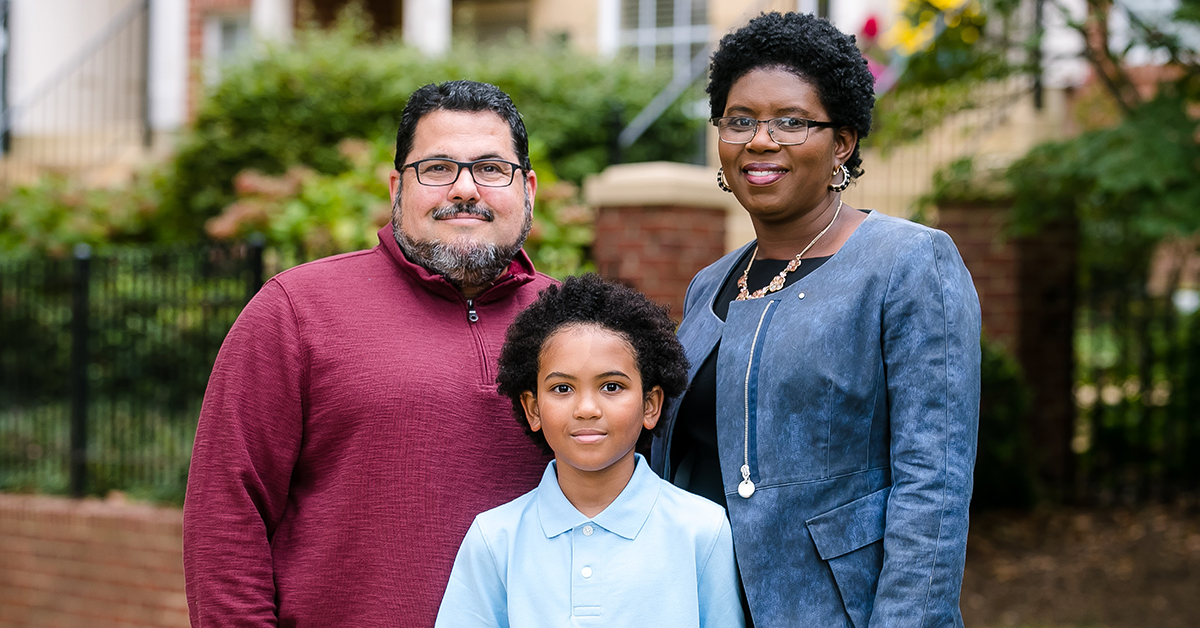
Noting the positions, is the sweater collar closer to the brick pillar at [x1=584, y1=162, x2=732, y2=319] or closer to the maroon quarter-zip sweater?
the maroon quarter-zip sweater

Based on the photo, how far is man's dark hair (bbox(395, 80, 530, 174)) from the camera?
260 centimetres

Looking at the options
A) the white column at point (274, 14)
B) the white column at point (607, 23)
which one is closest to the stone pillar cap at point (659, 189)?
the white column at point (607, 23)

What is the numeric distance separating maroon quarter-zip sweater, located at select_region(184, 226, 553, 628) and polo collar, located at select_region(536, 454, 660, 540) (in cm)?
21

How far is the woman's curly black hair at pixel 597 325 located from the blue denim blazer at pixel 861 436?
0.13 metres

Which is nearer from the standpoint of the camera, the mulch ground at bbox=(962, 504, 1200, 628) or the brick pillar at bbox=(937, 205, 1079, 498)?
the mulch ground at bbox=(962, 504, 1200, 628)

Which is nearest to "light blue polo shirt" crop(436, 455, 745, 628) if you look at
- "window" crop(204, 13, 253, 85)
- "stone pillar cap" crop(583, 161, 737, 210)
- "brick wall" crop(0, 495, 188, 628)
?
"stone pillar cap" crop(583, 161, 737, 210)

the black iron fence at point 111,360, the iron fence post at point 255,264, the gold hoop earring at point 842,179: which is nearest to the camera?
the gold hoop earring at point 842,179

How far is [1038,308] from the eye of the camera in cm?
806

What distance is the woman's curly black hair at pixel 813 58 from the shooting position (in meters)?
2.37

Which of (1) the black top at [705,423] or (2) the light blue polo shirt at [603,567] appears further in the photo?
(1) the black top at [705,423]

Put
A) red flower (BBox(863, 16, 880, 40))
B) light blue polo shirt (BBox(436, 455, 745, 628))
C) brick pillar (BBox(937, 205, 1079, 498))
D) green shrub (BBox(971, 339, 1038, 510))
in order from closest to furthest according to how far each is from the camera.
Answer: light blue polo shirt (BBox(436, 455, 745, 628)) → green shrub (BBox(971, 339, 1038, 510)) → brick pillar (BBox(937, 205, 1079, 498)) → red flower (BBox(863, 16, 880, 40))

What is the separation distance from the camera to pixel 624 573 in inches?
89.9

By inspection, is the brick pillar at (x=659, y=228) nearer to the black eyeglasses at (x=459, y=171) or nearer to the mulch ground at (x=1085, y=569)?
the mulch ground at (x=1085, y=569)

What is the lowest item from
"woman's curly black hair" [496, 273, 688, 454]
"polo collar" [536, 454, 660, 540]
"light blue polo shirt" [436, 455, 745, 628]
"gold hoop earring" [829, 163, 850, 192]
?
"light blue polo shirt" [436, 455, 745, 628]
